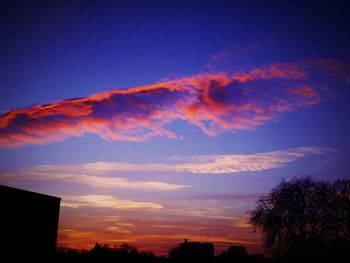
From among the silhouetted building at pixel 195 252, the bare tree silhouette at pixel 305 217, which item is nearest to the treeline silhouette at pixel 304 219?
the bare tree silhouette at pixel 305 217

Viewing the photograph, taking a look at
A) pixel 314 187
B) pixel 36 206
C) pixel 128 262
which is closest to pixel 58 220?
pixel 36 206

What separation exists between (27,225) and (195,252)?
4513 cm

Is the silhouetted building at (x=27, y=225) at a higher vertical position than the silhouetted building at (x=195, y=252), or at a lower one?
higher

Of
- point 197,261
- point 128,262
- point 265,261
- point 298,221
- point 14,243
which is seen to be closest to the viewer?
point 14,243

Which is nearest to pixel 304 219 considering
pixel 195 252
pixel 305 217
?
pixel 305 217

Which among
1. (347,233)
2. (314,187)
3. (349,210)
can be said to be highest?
(314,187)

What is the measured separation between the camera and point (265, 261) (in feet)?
165

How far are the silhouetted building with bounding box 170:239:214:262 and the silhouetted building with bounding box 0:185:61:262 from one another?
3920 cm

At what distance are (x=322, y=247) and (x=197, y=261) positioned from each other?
1008 inches

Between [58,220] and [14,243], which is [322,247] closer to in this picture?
[58,220]

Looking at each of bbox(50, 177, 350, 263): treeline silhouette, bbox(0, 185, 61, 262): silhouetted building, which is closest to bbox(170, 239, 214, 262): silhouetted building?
bbox(50, 177, 350, 263): treeline silhouette

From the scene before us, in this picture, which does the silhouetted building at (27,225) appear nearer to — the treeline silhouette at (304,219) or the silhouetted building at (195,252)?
the treeline silhouette at (304,219)

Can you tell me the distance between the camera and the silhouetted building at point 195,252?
6506 cm

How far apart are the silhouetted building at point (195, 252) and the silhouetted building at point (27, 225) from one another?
39.2 meters
